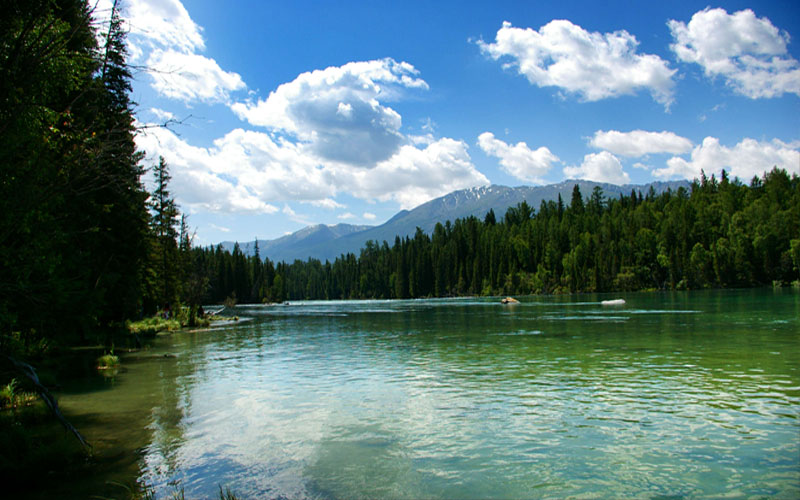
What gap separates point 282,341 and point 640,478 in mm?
33301

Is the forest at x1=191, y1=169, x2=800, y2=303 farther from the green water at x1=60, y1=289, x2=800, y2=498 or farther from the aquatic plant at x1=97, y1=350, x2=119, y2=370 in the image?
the green water at x1=60, y1=289, x2=800, y2=498

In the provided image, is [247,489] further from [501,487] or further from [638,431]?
[638,431]

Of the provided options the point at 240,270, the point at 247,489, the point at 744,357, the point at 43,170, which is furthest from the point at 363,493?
the point at 240,270

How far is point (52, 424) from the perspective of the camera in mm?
13680

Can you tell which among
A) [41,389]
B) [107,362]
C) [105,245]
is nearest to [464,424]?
[41,389]

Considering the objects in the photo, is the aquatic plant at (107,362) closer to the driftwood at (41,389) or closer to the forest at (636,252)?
the driftwood at (41,389)

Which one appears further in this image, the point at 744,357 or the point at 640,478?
the point at 744,357

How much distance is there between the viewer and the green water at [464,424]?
9.91 metres

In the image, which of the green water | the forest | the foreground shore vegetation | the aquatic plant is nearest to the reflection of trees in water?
the green water

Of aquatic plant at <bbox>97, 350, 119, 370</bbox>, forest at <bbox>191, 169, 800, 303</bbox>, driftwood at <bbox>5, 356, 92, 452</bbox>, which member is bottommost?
aquatic plant at <bbox>97, 350, 119, 370</bbox>

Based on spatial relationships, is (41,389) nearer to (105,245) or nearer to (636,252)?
(105,245)

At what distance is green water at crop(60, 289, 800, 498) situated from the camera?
9.91 meters

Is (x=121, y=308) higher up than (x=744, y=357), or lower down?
higher up

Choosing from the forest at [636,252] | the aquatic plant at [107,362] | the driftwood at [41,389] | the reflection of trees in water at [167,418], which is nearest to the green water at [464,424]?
the reflection of trees in water at [167,418]
